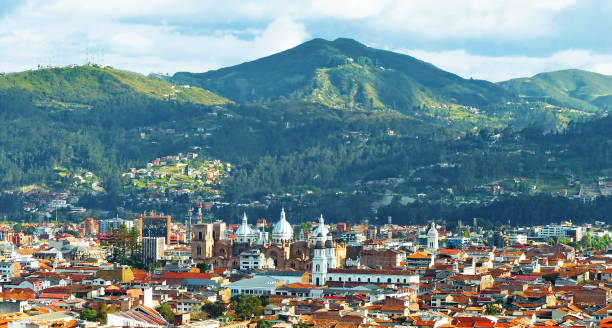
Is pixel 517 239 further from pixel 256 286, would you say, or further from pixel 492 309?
pixel 492 309

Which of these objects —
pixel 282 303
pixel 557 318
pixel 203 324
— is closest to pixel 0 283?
pixel 282 303

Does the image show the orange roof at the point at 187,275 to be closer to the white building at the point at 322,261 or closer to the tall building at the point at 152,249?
the white building at the point at 322,261

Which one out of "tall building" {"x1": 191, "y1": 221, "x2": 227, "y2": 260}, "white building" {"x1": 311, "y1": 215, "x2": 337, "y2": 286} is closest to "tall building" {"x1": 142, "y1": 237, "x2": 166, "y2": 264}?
"tall building" {"x1": 191, "y1": 221, "x2": 227, "y2": 260}

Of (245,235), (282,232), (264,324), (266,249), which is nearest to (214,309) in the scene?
(264,324)

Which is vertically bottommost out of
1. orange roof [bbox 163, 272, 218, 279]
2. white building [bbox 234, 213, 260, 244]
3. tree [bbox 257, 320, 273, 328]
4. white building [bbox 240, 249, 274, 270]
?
tree [bbox 257, 320, 273, 328]

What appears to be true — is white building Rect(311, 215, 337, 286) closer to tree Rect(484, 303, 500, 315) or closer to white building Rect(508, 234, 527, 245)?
tree Rect(484, 303, 500, 315)

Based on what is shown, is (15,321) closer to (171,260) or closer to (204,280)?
(204,280)

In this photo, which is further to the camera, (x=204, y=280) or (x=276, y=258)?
(x=276, y=258)
